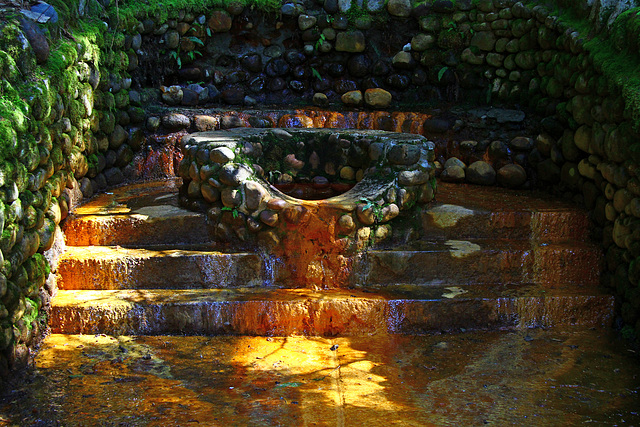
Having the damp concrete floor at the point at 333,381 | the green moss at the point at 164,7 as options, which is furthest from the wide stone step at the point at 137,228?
the green moss at the point at 164,7

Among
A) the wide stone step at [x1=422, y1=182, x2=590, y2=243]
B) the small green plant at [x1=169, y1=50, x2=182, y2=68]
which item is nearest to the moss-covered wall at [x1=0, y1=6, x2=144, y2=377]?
the small green plant at [x1=169, y1=50, x2=182, y2=68]

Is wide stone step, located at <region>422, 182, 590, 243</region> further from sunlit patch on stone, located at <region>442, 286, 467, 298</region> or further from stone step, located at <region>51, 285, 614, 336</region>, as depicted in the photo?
stone step, located at <region>51, 285, 614, 336</region>

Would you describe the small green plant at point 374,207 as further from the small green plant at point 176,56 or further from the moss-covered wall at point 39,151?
the small green plant at point 176,56

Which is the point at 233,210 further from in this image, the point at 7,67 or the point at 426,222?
the point at 7,67

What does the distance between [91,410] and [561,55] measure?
18.7 feet

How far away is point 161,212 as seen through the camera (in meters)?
5.69

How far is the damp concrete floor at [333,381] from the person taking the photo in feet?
11.6

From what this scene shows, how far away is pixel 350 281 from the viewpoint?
5.22 metres

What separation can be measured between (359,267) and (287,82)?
15.1 ft

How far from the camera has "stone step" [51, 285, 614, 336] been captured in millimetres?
4672

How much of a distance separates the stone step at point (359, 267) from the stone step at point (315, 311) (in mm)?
141

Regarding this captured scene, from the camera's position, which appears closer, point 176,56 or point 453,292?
point 453,292

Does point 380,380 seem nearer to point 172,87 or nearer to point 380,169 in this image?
point 380,169

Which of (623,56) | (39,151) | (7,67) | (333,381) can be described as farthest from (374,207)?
(7,67)
